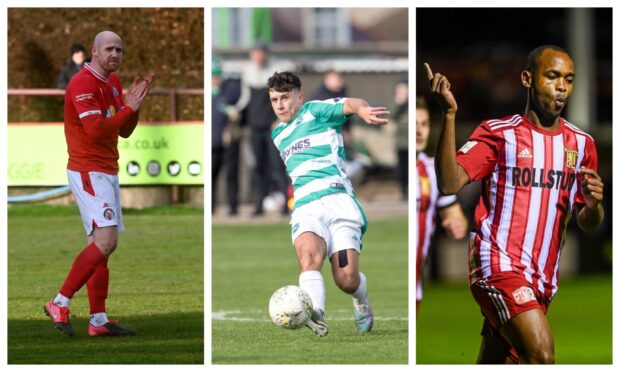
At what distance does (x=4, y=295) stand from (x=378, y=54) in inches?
907

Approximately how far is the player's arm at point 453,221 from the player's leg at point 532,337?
5.80ft

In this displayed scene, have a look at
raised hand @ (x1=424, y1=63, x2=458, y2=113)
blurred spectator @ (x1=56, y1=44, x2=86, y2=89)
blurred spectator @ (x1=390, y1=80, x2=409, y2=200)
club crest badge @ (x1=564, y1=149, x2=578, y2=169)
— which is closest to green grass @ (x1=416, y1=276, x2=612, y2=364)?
club crest badge @ (x1=564, y1=149, x2=578, y2=169)

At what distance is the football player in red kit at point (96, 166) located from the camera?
275 inches

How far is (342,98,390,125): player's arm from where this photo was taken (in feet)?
20.4

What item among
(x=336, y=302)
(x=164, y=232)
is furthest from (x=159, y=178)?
(x=336, y=302)

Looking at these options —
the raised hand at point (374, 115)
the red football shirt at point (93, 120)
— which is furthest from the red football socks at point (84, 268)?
the raised hand at point (374, 115)

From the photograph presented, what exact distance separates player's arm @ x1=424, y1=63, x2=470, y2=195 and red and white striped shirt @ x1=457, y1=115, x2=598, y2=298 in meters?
0.21

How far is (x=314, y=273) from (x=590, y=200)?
4.84ft

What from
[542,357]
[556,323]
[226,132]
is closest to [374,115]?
[542,357]

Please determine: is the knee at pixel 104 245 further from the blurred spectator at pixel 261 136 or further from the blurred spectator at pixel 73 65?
the blurred spectator at pixel 261 136

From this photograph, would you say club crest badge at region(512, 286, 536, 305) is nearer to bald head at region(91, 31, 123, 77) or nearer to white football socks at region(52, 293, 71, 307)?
bald head at region(91, 31, 123, 77)

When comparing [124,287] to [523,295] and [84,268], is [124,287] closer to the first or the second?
[84,268]
